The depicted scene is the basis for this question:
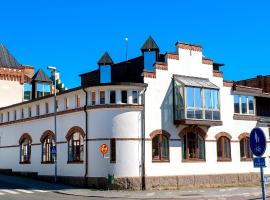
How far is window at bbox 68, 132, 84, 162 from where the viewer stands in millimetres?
31859

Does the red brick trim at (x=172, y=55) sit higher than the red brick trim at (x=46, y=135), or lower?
higher

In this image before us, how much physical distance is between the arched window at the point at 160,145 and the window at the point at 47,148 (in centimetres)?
925

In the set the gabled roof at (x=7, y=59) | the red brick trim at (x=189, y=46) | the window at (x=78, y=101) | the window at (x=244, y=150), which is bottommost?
the window at (x=244, y=150)

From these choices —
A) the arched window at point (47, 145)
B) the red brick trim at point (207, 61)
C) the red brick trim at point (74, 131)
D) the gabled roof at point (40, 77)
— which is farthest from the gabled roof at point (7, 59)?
the red brick trim at point (207, 61)

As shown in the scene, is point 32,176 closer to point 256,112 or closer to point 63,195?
point 63,195

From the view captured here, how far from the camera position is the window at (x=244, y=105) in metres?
36.2

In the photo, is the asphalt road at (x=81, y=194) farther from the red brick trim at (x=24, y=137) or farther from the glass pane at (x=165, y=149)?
the red brick trim at (x=24, y=137)

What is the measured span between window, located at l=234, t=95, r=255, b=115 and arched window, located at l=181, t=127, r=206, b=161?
187 inches

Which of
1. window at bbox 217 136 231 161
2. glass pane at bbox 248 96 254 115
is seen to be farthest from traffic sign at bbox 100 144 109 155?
glass pane at bbox 248 96 254 115

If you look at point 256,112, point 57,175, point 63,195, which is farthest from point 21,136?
point 256,112

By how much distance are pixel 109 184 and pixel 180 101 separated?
7762 millimetres

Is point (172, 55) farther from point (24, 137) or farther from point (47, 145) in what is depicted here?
point (24, 137)

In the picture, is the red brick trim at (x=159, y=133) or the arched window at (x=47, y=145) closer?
the red brick trim at (x=159, y=133)

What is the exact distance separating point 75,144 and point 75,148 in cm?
30
